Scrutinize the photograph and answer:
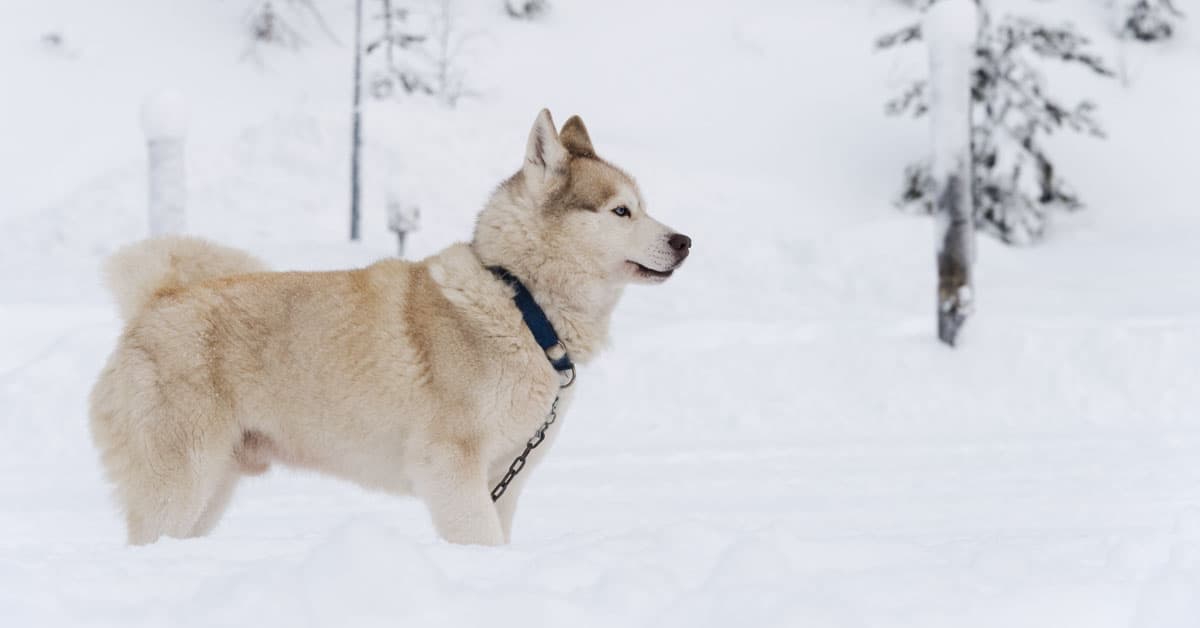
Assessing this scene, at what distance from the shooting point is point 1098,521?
5340 mm

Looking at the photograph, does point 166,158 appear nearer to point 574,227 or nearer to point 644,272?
point 574,227

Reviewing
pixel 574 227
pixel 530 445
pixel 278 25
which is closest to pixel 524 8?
pixel 278 25

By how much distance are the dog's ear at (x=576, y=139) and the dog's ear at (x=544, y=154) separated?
0.14 m

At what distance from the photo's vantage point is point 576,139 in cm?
449

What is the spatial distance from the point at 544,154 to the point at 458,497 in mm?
1277

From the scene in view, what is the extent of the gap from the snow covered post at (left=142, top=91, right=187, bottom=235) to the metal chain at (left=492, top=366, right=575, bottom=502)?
7.47 m

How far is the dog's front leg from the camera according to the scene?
3.94m

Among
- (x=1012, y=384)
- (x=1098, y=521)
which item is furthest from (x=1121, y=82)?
(x=1098, y=521)

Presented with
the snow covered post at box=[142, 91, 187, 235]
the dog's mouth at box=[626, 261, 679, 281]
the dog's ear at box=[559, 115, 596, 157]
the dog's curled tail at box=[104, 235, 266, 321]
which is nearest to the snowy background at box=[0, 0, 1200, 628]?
the dog's mouth at box=[626, 261, 679, 281]

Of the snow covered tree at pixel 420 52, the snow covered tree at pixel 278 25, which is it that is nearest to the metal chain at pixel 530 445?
the snow covered tree at pixel 420 52

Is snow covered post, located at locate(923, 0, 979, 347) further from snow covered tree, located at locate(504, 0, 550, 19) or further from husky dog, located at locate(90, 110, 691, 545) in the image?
snow covered tree, located at locate(504, 0, 550, 19)

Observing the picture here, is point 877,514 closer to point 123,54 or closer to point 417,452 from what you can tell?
point 417,452

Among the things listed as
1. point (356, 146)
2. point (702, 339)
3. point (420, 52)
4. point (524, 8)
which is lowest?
point (702, 339)

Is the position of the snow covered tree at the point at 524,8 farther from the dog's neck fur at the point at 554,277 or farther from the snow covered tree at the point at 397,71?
the dog's neck fur at the point at 554,277
